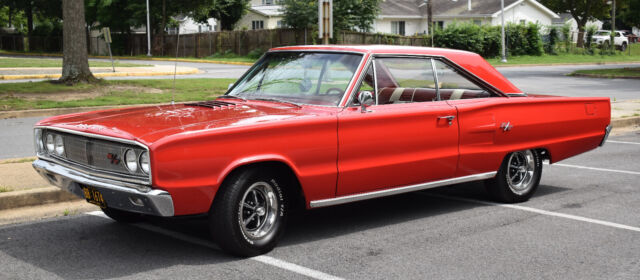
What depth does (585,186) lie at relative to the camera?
27.0ft

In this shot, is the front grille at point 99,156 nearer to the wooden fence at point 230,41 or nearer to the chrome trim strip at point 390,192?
the chrome trim strip at point 390,192

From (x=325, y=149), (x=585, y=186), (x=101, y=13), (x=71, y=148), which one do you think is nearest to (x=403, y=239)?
(x=325, y=149)

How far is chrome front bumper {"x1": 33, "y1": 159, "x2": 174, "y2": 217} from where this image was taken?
4773mm

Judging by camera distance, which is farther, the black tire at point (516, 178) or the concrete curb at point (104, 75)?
the concrete curb at point (104, 75)

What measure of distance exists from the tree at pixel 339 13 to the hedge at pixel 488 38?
4.71 metres

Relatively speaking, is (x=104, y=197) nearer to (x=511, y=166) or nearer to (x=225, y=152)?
(x=225, y=152)

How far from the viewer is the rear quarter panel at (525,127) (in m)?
6.59

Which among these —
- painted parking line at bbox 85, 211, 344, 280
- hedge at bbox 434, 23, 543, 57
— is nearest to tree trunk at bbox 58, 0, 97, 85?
painted parking line at bbox 85, 211, 344, 280

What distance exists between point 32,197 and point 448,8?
6118 centimetres

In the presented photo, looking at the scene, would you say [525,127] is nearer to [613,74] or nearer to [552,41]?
[613,74]

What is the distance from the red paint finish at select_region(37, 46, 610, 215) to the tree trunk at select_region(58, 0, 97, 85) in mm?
13868

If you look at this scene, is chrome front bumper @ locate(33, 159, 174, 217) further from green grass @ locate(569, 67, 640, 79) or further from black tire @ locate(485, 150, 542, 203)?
green grass @ locate(569, 67, 640, 79)

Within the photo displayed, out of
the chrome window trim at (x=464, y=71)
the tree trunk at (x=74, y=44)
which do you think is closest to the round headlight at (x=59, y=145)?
the chrome window trim at (x=464, y=71)

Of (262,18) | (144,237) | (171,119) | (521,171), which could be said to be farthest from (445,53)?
(262,18)
